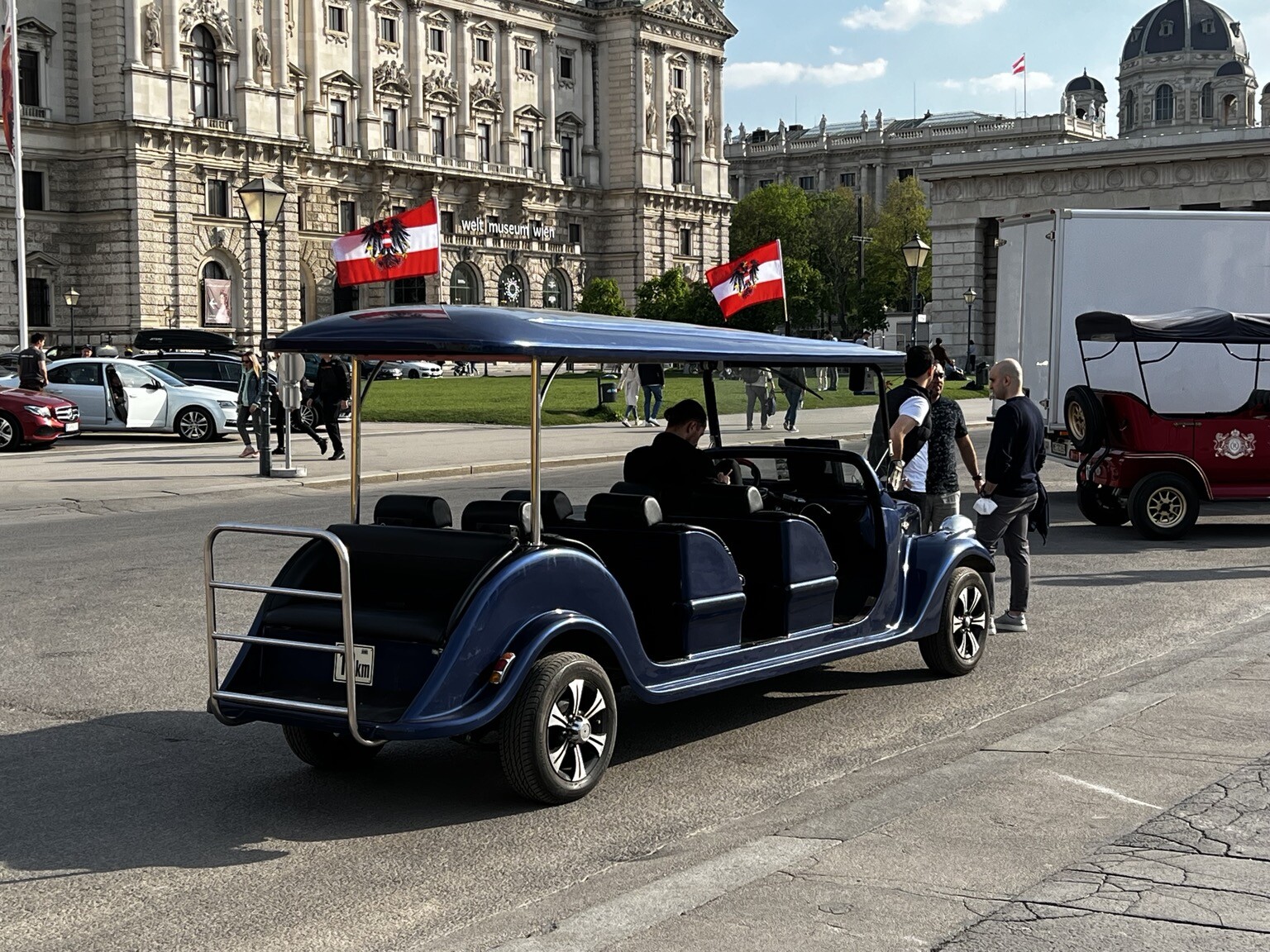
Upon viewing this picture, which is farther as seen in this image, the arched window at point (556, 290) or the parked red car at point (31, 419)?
the arched window at point (556, 290)

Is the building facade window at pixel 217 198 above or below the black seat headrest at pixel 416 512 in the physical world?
above

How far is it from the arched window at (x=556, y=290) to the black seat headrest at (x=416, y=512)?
94.3 metres

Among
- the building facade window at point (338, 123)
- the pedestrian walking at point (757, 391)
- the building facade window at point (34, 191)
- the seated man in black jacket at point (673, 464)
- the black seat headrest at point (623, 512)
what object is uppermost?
the building facade window at point (338, 123)

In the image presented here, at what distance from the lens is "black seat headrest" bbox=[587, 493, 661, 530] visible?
7312 mm

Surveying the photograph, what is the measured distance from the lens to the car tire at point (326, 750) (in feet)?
23.2

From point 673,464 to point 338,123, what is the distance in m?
84.4

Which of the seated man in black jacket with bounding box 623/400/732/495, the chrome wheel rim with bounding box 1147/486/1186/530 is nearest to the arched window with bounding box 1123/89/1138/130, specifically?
the chrome wheel rim with bounding box 1147/486/1186/530

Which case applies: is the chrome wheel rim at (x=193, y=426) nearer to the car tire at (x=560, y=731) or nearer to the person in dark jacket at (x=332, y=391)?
the person in dark jacket at (x=332, y=391)

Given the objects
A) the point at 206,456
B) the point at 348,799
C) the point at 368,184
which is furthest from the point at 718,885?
the point at 368,184

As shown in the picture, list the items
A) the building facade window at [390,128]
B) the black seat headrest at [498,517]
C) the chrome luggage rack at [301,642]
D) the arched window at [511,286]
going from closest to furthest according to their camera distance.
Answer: the chrome luggage rack at [301,642], the black seat headrest at [498,517], the building facade window at [390,128], the arched window at [511,286]

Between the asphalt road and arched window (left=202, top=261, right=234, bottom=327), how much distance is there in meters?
67.8

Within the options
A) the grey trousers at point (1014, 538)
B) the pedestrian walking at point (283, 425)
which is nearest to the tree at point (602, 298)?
the pedestrian walking at point (283, 425)

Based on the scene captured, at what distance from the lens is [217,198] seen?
78250 mm

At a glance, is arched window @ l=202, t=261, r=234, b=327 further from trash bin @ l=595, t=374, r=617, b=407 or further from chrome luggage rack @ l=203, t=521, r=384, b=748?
chrome luggage rack @ l=203, t=521, r=384, b=748
